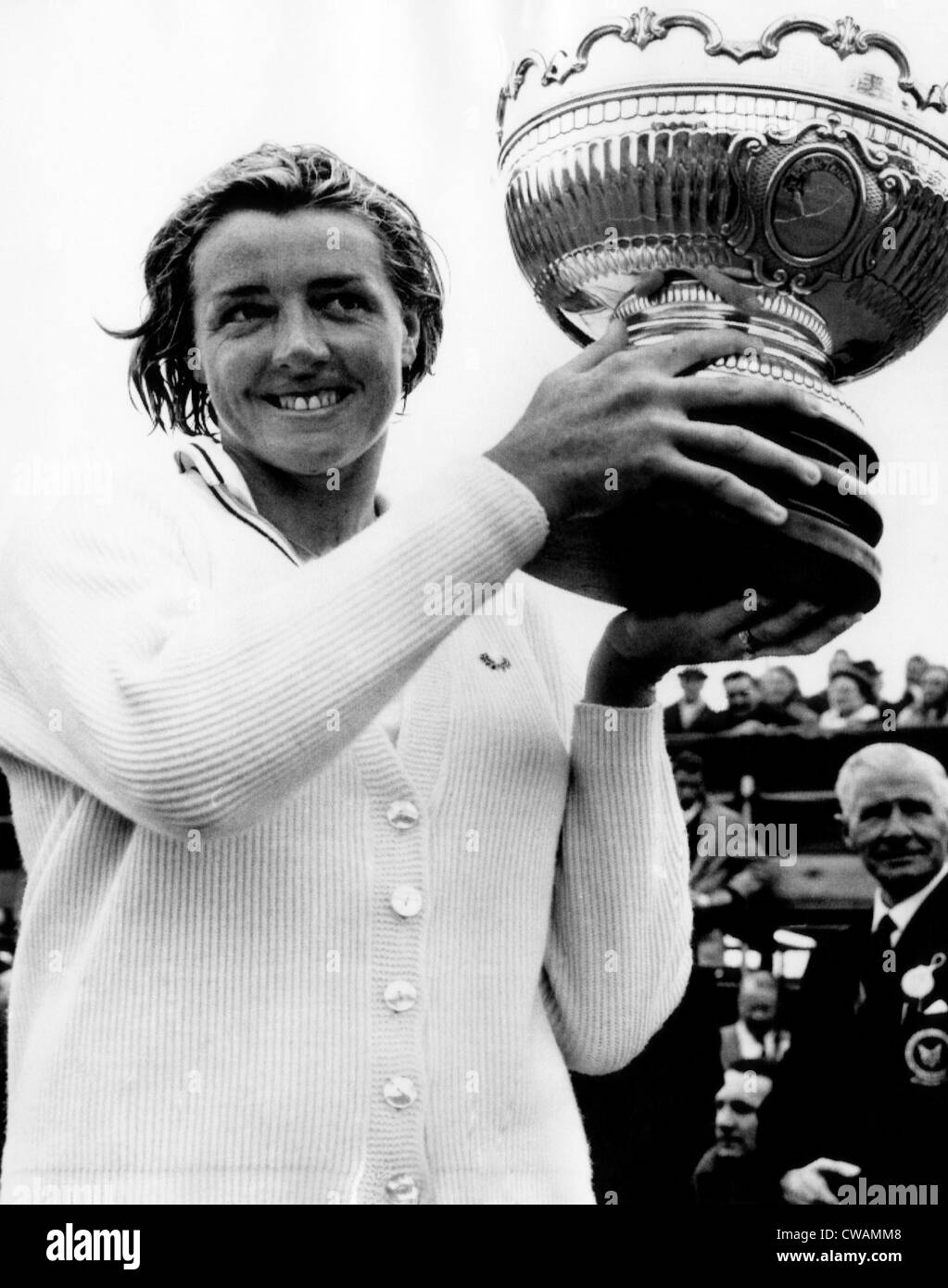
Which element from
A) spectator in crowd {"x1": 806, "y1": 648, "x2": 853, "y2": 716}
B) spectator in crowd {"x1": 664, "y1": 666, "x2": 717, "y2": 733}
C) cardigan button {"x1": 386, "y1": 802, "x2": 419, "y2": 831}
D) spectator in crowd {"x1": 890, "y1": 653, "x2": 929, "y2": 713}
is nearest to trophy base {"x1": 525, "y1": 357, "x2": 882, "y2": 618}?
cardigan button {"x1": 386, "y1": 802, "x2": 419, "y2": 831}

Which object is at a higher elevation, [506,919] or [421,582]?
[421,582]

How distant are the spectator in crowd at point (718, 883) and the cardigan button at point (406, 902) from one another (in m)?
1.35

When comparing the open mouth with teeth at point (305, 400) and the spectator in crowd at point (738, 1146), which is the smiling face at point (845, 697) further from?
the open mouth with teeth at point (305, 400)

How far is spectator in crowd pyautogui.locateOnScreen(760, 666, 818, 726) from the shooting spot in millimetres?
2127

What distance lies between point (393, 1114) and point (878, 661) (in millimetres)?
1219

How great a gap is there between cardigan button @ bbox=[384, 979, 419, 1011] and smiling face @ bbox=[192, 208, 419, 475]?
26 cm

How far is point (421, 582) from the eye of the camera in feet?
2.33

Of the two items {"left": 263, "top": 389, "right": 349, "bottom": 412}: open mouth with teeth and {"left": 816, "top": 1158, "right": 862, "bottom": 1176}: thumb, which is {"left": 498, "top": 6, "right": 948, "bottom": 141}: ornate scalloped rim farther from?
{"left": 816, "top": 1158, "right": 862, "bottom": 1176}: thumb

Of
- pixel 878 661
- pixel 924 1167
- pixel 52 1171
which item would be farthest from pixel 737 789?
pixel 52 1171

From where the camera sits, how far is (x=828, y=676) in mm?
2105

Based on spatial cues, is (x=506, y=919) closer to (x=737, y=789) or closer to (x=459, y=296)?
(x=459, y=296)

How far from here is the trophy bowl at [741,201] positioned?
2.70 ft

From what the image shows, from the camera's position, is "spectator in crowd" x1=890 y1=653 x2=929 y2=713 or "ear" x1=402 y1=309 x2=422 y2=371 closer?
"ear" x1=402 y1=309 x2=422 y2=371

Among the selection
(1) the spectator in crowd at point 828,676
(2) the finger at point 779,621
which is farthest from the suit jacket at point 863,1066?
(2) the finger at point 779,621
